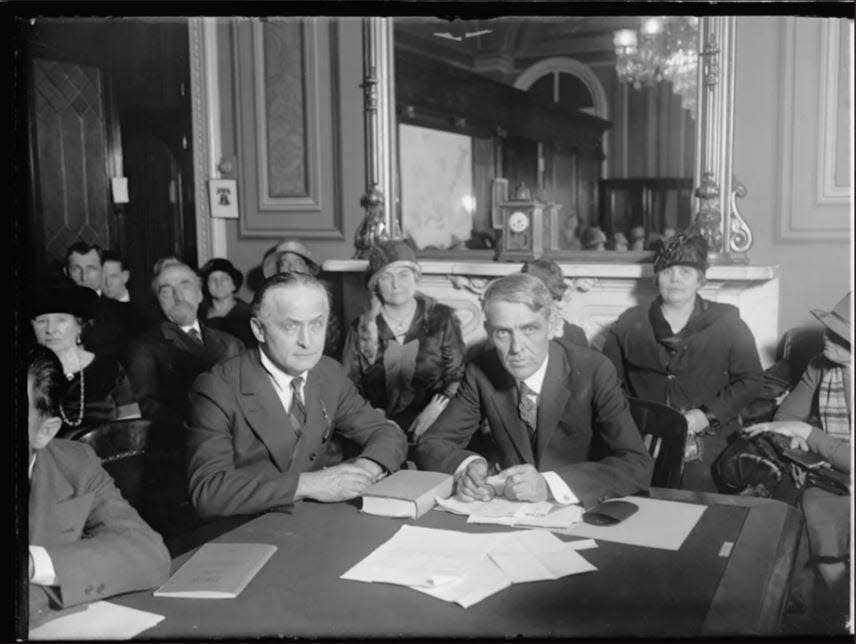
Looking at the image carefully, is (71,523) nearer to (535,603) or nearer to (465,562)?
(465,562)

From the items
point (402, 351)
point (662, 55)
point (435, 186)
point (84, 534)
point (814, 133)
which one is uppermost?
point (662, 55)

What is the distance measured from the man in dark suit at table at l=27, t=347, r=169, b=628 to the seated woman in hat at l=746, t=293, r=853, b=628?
160cm

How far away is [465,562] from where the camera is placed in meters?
1.59

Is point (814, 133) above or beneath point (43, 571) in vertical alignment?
above

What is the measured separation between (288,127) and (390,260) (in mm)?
1279

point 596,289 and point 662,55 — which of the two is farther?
point 596,289

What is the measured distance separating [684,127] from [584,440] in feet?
6.42

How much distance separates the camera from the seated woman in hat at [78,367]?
318 cm

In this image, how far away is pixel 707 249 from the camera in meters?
3.54

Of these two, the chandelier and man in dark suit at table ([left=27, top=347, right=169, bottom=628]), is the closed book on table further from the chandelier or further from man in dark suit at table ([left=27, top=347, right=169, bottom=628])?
the chandelier

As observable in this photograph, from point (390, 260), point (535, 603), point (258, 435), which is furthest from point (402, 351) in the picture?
point (535, 603)

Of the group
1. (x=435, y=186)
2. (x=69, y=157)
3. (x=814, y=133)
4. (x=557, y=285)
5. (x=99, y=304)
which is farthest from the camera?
(x=69, y=157)

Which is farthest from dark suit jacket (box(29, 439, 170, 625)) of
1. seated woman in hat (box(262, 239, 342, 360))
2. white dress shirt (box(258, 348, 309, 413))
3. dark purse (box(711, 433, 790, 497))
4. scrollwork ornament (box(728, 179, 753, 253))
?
scrollwork ornament (box(728, 179, 753, 253))

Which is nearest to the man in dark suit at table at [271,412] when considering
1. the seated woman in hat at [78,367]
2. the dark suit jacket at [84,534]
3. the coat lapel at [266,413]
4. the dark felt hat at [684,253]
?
the coat lapel at [266,413]
